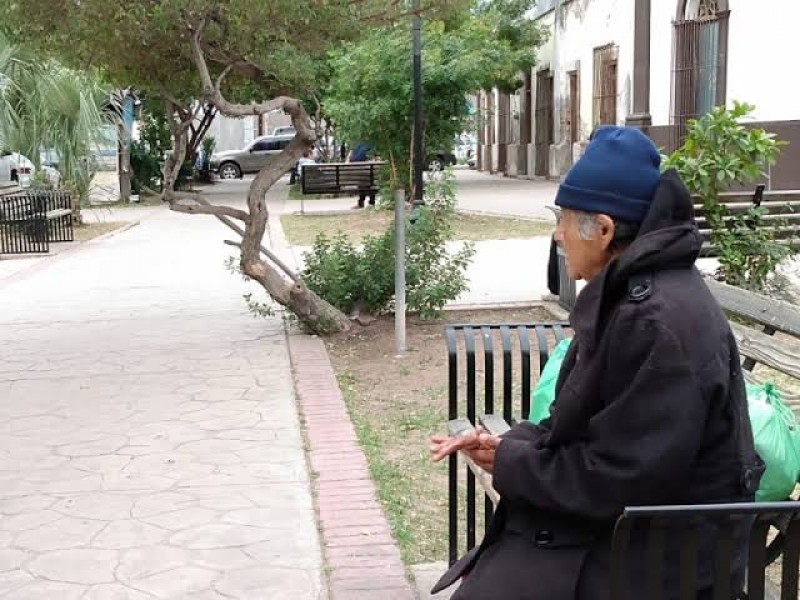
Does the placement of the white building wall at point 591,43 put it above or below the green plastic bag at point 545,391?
above

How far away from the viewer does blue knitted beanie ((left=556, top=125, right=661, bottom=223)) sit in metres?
2.31

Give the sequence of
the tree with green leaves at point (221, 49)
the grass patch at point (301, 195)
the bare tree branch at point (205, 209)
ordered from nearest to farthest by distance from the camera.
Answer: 1. the tree with green leaves at point (221, 49)
2. the bare tree branch at point (205, 209)
3. the grass patch at point (301, 195)

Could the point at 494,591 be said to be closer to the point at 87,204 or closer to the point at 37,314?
the point at 37,314

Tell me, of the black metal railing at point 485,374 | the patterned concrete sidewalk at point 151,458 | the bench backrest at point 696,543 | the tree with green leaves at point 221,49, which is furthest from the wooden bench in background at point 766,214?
the bench backrest at point 696,543

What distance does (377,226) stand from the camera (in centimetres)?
1878

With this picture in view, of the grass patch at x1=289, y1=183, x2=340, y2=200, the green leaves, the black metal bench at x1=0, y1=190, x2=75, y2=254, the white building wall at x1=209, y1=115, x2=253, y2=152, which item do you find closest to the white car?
the black metal bench at x1=0, y1=190, x2=75, y2=254

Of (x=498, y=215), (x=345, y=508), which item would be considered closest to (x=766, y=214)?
(x=345, y=508)

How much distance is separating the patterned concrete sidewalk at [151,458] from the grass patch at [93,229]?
8120 mm

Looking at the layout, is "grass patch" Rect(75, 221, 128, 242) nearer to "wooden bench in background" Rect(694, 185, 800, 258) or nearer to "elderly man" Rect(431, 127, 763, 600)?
"wooden bench in background" Rect(694, 185, 800, 258)

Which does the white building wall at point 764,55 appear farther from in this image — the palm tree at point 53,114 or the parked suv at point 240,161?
the parked suv at point 240,161

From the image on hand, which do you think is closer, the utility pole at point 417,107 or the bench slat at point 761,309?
the bench slat at point 761,309

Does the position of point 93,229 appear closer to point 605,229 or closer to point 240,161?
point 605,229

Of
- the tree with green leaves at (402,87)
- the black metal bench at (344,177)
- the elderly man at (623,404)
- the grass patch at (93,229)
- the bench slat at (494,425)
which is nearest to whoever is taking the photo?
the elderly man at (623,404)

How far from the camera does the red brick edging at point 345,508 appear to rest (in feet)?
13.4
